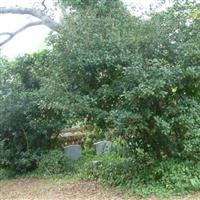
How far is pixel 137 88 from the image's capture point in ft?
26.5

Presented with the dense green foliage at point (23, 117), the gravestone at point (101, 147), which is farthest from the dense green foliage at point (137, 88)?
the gravestone at point (101, 147)

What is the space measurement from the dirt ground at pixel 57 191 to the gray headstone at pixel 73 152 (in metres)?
2.02

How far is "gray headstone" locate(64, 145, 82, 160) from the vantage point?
13186 mm

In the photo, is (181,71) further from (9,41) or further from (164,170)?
(9,41)

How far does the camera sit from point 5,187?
10.9 metres

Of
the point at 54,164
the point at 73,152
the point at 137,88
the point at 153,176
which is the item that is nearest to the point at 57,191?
the point at 153,176

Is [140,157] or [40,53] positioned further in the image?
[40,53]

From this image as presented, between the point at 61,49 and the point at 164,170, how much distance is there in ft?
11.0

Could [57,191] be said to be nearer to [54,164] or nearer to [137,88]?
[54,164]

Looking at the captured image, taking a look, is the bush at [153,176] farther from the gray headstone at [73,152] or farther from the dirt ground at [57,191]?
the gray headstone at [73,152]

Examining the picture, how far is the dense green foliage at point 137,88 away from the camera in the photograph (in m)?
8.28

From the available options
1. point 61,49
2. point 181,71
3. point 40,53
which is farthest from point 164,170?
point 40,53

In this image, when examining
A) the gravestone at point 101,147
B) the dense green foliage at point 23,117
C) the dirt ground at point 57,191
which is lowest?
the dirt ground at point 57,191

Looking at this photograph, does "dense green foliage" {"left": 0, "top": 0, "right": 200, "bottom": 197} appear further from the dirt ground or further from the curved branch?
the curved branch
